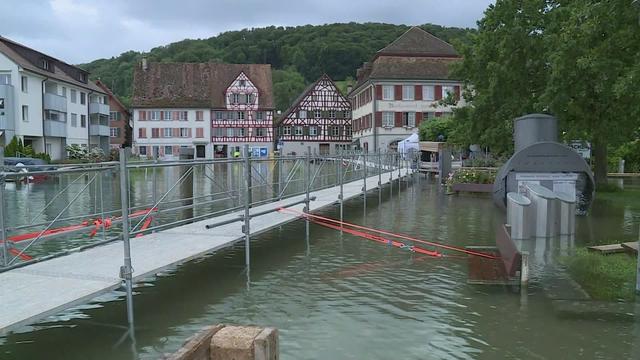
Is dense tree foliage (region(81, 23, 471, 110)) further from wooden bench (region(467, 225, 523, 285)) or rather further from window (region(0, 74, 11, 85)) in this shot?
wooden bench (region(467, 225, 523, 285))

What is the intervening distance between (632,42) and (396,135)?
50.6 m

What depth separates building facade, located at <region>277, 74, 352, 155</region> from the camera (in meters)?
85.0

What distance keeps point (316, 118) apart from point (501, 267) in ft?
250

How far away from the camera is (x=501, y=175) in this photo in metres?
15.6

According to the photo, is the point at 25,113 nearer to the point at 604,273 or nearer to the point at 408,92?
the point at 408,92

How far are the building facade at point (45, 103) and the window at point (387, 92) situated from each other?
101ft

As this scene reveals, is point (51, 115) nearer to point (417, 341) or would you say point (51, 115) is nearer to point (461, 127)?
point (461, 127)

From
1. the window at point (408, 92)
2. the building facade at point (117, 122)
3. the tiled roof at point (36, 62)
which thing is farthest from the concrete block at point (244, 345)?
the building facade at point (117, 122)

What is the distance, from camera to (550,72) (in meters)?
21.4

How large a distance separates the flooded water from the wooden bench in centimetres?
22

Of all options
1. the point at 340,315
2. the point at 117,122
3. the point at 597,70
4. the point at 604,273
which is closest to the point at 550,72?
the point at 597,70

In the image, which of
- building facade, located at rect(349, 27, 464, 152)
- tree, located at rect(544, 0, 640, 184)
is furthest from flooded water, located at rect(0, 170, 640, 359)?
building facade, located at rect(349, 27, 464, 152)

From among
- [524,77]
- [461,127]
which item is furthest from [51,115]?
[524,77]

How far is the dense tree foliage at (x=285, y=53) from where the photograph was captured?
10925cm
